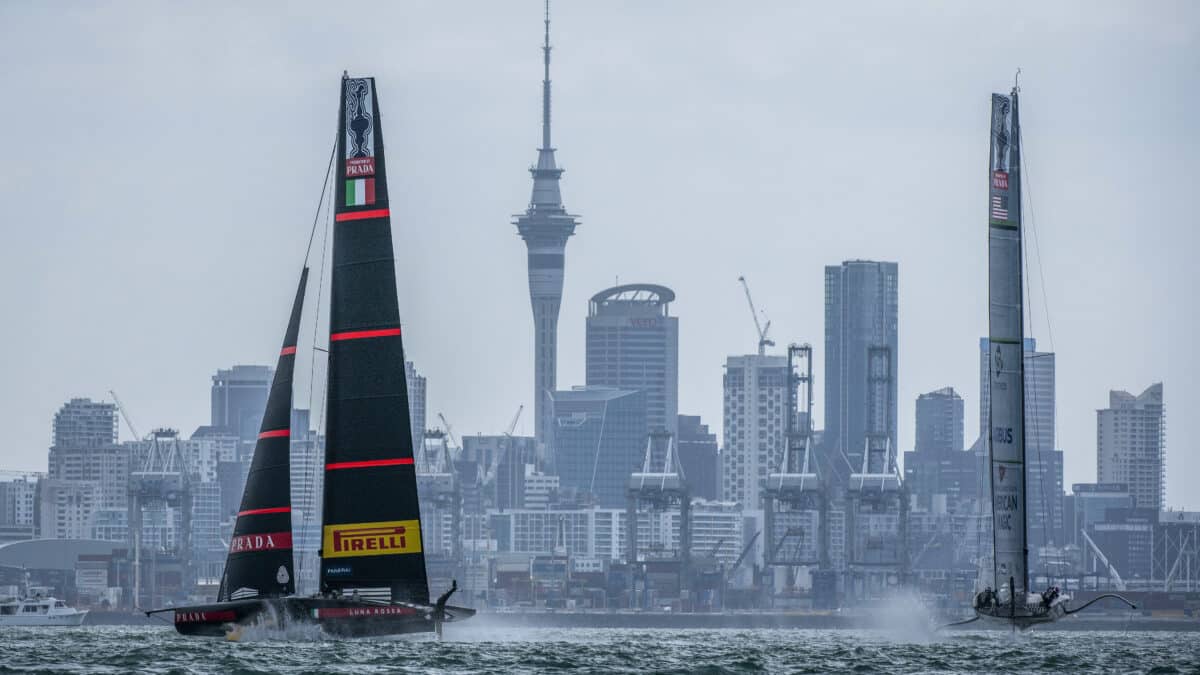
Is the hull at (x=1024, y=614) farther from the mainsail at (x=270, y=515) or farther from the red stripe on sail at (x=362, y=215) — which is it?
the red stripe on sail at (x=362, y=215)

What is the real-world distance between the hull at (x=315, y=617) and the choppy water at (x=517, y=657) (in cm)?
42

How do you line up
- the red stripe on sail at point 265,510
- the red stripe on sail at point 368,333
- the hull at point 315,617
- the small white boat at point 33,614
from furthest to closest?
the small white boat at point 33,614, the red stripe on sail at point 265,510, the red stripe on sail at point 368,333, the hull at point 315,617

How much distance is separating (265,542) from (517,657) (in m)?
5.94

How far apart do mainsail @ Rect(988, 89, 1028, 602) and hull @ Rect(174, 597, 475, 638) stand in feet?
54.1

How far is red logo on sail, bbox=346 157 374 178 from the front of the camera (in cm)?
5322

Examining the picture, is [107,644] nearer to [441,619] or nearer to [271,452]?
[271,452]

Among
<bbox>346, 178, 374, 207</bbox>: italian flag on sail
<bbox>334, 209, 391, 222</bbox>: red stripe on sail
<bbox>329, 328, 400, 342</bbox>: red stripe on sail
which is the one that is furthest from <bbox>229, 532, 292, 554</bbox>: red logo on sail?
<bbox>346, 178, 374, 207</bbox>: italian flag on sail

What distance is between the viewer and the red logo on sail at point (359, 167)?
175 feet

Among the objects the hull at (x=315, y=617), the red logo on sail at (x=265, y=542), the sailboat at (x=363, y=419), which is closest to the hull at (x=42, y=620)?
the red logo on sail at (x=265, y=542)

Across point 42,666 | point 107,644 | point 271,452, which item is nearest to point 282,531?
point 271,452

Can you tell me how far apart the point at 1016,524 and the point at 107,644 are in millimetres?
22151

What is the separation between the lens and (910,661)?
58781mm

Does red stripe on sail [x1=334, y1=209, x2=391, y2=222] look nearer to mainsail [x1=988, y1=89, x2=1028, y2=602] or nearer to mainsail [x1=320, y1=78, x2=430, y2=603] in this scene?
mainsail [x1=320, y1=78, x2=430, y2=603]

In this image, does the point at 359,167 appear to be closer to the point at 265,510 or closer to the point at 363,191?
the point at 363,191
